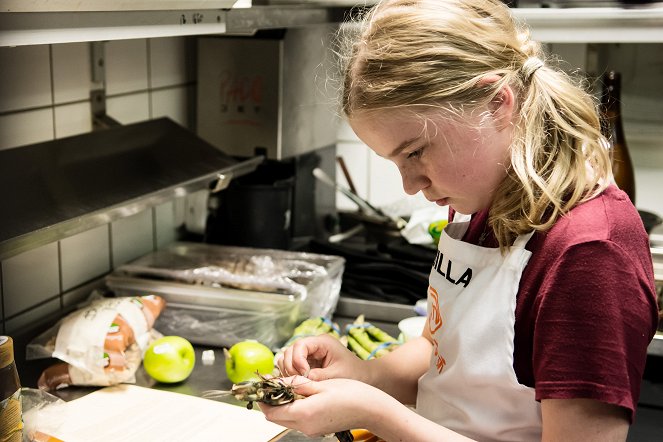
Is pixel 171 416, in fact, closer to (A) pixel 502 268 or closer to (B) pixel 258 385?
(B) pixel 258 385

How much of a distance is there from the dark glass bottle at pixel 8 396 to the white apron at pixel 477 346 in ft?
1.81

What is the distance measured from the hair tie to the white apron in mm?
190

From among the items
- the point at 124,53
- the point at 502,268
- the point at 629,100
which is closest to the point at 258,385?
the point at 502,268

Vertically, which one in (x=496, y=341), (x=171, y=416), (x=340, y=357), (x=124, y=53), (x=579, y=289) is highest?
(x=124, y=53)

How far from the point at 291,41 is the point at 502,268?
3.85ft

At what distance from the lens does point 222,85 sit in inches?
84.6

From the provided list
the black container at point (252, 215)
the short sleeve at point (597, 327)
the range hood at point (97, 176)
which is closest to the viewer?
the short sleeve at point (597, 327)

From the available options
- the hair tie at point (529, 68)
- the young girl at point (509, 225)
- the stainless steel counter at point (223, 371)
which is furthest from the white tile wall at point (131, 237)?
the hair tie at point (529, 68)

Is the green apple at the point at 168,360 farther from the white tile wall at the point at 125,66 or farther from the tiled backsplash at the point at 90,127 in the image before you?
the white tile wall at the point at 125,66

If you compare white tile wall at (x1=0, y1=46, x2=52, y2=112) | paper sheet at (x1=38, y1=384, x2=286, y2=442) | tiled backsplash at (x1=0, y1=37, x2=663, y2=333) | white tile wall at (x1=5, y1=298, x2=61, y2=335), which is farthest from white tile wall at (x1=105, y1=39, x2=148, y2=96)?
paper sheet at (x1=38, y1=384, x2=286, y2=442)

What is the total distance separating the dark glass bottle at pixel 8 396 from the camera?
1.05 metres

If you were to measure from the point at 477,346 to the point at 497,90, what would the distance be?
33 centimetres

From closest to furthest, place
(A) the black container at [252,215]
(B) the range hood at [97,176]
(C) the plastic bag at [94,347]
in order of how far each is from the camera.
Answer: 1. (B) the range hood at [97,176]
2. (C) the plastic bag at [94,347]
3. (A) the black container at [252,215]

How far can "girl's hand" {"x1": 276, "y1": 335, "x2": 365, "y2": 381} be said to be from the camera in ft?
3.97
